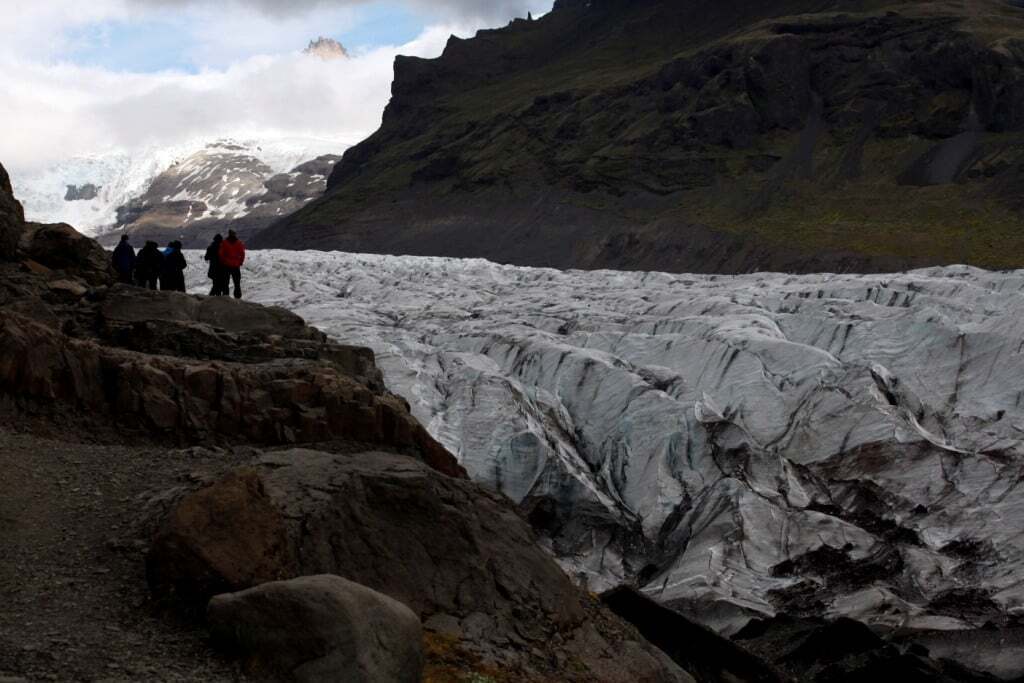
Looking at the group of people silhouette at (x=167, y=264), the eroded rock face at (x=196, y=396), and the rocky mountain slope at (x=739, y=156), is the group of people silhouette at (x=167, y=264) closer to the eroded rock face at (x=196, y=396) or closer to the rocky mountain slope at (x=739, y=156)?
the eroded rock face at (x=196, y=396)

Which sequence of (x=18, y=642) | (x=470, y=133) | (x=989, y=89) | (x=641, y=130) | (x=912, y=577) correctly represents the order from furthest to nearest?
(x=470, y=133)
(x=641, y=130)
(x=989, y=89)
(x=912, y=577)
(x=18, y=642)

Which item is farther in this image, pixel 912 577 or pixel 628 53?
pixel 628 53

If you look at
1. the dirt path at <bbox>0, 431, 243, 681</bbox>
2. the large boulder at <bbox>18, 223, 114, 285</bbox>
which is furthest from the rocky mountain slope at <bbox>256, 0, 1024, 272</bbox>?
the dirt path at <bbox>0, 431, 243, 681</bbox>

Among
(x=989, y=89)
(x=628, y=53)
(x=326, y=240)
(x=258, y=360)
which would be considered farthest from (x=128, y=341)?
(x=628, y=53)

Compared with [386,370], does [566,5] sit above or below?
above

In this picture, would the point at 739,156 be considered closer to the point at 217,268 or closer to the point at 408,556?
the point at 217,268

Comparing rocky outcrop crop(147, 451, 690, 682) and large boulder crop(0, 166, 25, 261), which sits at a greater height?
large boulder crop(0, 166, 25, 261)

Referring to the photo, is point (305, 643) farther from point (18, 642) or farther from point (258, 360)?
point (258, 360)

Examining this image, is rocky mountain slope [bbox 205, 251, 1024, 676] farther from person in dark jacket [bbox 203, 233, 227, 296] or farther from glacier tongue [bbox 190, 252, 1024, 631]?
person in dark jacket [bbox 203, 233, 227, 296]

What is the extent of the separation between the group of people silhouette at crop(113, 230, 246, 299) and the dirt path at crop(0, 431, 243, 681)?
889 cm

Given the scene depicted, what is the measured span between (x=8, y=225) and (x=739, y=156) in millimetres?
94767

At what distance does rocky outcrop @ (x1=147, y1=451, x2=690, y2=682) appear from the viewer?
1005cm

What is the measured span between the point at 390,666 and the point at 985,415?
25.6 metres

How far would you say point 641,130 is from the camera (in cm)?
11425
